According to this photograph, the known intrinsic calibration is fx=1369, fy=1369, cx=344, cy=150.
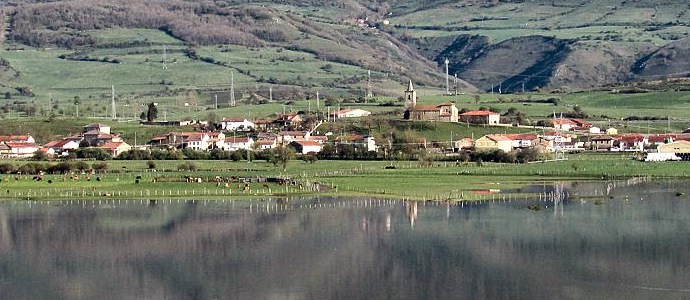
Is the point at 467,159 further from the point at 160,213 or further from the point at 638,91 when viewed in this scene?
the point at 638,91

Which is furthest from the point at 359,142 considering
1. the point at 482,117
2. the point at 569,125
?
the point at 569,125

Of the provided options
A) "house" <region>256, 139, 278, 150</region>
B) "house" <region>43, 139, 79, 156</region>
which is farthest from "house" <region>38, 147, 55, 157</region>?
"house" <region>256, 139, 278, 150</region>

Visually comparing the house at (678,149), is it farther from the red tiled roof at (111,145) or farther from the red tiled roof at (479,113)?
the red tiled roof at (111,145)

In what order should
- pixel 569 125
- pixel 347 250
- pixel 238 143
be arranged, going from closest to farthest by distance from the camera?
pixel 347 250
pixel 238 143
pixel 569 125

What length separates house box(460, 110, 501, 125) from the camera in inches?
4158

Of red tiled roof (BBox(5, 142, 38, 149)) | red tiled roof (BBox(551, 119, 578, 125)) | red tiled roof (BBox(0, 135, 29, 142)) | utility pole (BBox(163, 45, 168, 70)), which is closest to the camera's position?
red tiled roof (BBox(5, 142, 38, 149))

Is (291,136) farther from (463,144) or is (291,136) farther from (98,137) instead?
(98,137)

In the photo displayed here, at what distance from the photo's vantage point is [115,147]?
303 ft

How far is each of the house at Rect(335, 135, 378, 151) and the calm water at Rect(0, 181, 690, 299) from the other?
33.7m

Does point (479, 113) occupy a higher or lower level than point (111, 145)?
higher

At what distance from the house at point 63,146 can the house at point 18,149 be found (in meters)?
1.44

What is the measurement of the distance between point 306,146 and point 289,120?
16485 millimetres

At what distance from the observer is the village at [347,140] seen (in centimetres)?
9069

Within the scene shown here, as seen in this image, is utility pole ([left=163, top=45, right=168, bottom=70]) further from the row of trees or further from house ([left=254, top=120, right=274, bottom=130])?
the row of trees
